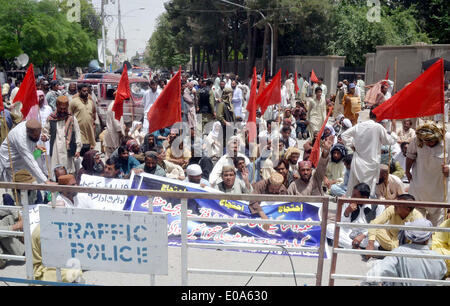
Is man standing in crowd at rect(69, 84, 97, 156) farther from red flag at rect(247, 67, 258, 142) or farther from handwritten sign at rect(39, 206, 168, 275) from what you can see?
handwritten sign at rect(39, 206, 168, 275)

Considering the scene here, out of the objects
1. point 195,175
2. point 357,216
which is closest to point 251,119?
point 195,175

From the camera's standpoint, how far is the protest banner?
17.5 feet

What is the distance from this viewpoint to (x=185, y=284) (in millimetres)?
3717

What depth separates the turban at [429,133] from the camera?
5.62m

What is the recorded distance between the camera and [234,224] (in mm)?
5445

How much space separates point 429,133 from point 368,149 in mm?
1061

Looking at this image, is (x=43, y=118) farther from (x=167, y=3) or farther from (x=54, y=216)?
(x=167, y=3)

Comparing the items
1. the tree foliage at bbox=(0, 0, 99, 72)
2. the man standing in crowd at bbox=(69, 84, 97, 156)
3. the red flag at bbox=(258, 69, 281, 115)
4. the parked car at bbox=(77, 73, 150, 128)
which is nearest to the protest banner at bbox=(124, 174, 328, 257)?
the man standing in crowd at bbox=(69, 84, 97, 156)

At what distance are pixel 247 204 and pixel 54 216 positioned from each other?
2533 millimetres

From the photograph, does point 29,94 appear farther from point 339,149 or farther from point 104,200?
point 339,149

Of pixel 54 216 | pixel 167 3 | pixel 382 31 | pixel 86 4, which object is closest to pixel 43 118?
pixel 54 216

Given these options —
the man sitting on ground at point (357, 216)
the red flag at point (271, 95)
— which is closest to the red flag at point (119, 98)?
the red flag at point (271, 95)

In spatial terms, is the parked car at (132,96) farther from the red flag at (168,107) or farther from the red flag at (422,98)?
the red flag at (422,98)
